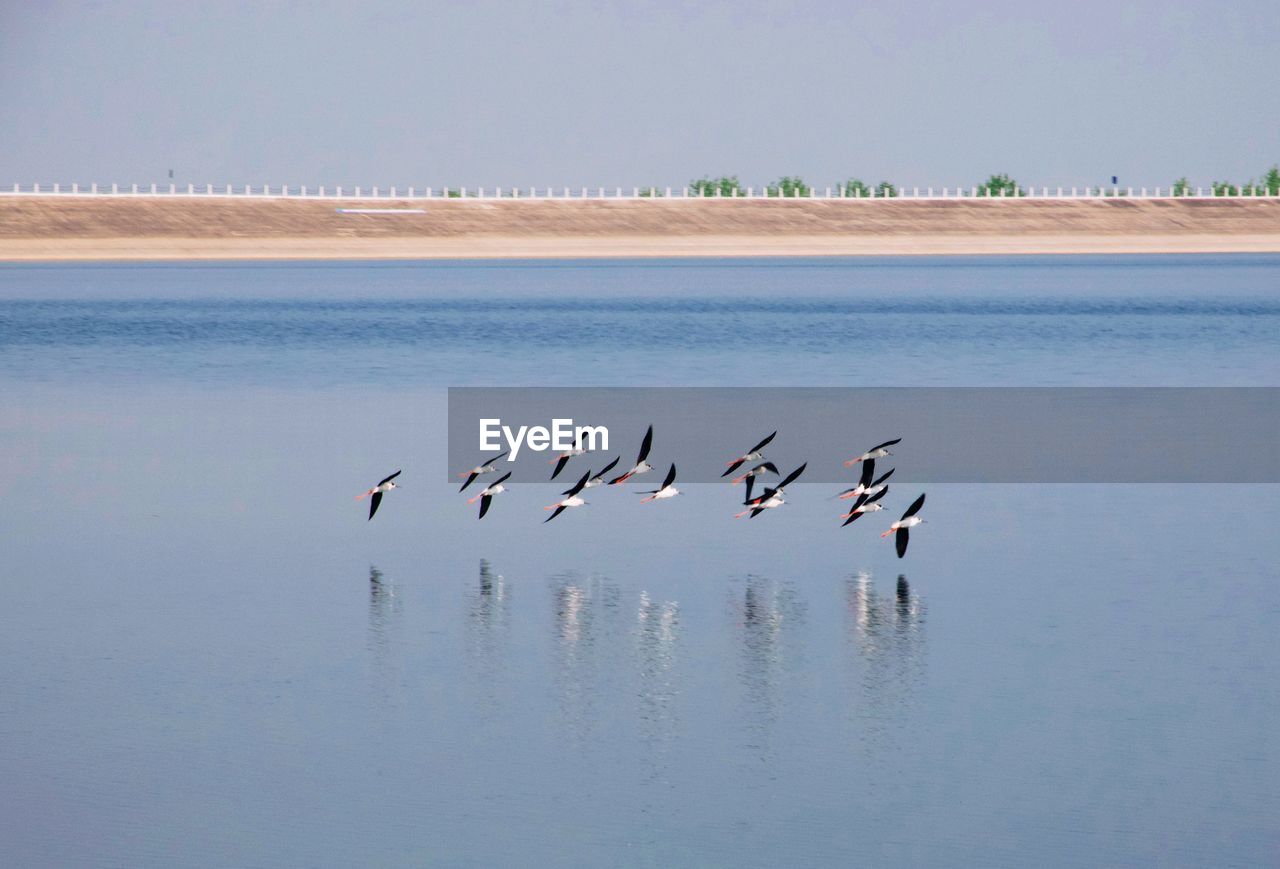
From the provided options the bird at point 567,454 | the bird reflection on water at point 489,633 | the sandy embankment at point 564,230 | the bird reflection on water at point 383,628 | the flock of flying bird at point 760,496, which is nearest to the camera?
the bird reflection on water at point 489,633

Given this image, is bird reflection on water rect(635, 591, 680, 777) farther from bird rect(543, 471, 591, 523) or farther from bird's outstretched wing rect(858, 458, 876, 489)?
bird's outstretched wing rect(858, 458, 876, 489)

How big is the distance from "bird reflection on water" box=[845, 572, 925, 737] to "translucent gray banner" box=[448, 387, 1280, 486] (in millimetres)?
10471

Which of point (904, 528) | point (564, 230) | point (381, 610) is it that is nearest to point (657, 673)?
point (381, 610)

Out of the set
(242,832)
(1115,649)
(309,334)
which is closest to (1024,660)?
(1115,649)

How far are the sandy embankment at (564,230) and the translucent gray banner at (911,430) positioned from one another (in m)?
110

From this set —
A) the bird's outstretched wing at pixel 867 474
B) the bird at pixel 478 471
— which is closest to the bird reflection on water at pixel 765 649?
the bird's outstretched wing at pixel 867 474

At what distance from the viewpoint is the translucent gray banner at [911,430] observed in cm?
3591

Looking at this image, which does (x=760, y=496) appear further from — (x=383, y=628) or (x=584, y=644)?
(x=383, y=628)

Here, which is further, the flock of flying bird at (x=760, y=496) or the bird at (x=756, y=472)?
the bird at (x=756, y=472)

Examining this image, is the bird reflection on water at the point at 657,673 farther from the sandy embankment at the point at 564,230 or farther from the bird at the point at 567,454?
the sandy embankment at the point at 564,230

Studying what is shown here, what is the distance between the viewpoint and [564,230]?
179625 millimetres

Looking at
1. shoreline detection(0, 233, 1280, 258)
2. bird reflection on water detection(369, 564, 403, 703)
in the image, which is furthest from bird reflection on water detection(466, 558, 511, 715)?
shoreline detection(0, 233, 1280, 258)

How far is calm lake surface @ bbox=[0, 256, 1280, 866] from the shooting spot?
15547 mm

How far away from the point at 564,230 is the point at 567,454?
149903 mm
